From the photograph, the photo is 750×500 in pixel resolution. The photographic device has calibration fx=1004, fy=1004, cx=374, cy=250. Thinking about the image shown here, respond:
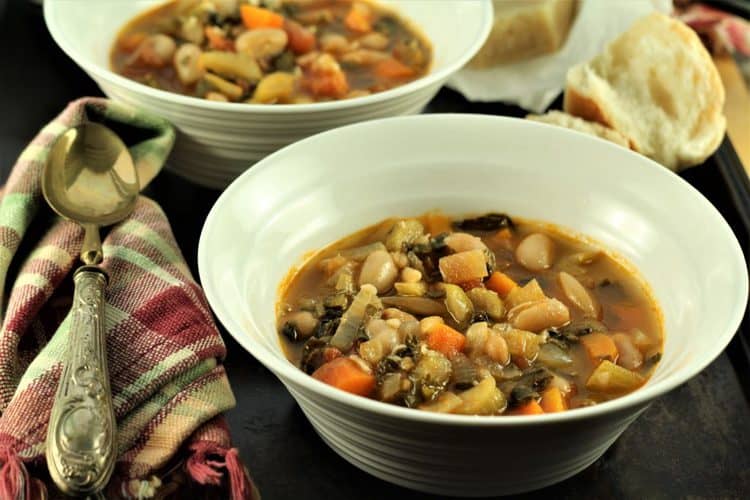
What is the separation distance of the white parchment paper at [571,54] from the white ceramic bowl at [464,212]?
90 cm

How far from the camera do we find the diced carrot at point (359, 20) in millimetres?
3436

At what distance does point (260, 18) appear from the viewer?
332cm

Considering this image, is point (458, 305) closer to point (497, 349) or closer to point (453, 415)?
point (497, 349)

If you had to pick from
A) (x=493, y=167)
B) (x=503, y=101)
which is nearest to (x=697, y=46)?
(x=503, y=101)

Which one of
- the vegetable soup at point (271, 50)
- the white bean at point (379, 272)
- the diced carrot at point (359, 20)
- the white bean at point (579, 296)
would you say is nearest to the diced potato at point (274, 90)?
the vegetable soup at point (271, 50)

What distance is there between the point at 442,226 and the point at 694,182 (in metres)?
0.99

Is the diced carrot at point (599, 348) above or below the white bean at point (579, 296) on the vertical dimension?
above

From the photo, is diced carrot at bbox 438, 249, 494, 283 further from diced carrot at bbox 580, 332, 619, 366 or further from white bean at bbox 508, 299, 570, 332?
diced carrot at bbox 580, 332, 619, 366

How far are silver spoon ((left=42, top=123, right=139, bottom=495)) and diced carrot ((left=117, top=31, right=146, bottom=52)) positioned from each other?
2.15 feet

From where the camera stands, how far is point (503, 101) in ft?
10.9

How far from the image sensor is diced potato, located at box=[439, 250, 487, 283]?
224 centimetres

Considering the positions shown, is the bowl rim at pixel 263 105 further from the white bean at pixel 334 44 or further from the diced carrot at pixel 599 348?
the diced carrot at pixel 599 348

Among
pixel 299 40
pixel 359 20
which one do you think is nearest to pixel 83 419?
pixel 299 40

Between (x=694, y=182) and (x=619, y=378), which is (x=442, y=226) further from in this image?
(x=694, y=182)
